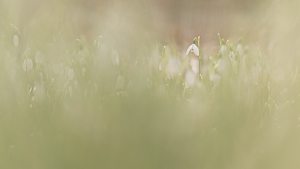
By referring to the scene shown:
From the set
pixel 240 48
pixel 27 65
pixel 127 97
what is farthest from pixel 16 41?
pixel 240 48

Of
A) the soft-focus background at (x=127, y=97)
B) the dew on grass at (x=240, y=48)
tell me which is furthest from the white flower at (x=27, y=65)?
the dew on grass at (x=240, y=48)

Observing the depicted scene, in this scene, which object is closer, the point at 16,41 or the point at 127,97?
the point at 127,97

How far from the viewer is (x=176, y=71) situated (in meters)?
0.73

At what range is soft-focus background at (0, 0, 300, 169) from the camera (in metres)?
0.46

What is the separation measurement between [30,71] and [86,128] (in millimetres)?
182

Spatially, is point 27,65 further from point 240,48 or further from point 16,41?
point 240,48

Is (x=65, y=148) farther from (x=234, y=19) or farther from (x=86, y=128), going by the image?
(x=234, y=19)

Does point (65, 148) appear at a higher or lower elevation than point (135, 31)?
lower

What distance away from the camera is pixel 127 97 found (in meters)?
0.46

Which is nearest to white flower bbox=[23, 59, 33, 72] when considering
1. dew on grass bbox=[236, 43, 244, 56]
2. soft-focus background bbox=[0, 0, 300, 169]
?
soft-focus background bbox=[0, 0, 300, 169]

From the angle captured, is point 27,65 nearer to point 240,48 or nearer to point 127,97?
point 127,97

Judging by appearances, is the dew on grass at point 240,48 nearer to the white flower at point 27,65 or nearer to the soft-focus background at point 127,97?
the soft-focus background at point 127,97

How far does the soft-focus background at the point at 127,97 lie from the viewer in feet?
1.51

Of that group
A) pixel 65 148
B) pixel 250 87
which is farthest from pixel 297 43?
pixel 65 148
